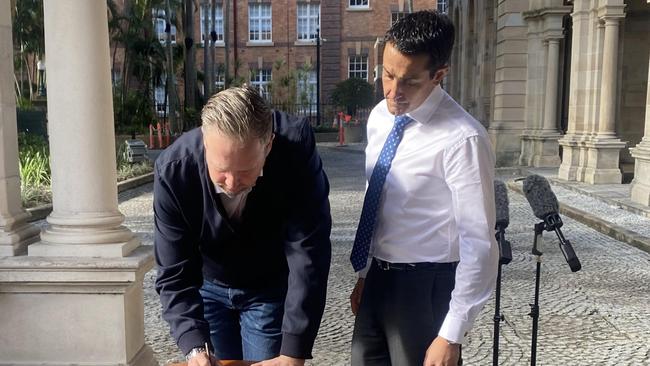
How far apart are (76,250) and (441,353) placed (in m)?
2.12

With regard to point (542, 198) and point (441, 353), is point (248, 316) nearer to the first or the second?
point (441, 353)

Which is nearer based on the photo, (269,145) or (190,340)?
(269,145)

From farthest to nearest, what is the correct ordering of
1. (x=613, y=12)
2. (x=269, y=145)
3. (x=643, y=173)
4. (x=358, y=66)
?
(x=358, y=66)
(x=613, y=12)
(x=643, y=173)
(x=269, y=145)

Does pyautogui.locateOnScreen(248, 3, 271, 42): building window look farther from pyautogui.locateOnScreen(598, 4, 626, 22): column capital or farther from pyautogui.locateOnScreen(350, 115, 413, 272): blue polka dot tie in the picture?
pyautogui.locateOnScreen(350, 115, 413, 272): blue polka dot tie

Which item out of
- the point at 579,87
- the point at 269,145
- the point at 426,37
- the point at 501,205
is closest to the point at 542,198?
the point at 501,205

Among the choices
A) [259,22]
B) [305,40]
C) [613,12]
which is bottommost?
[613,12]

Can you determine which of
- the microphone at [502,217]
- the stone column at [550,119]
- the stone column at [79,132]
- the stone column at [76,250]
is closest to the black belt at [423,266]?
the microphone at [502,217]

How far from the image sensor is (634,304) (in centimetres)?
544

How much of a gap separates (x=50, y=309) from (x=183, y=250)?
160 centimetres

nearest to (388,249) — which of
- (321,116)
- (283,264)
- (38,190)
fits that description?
(283,264)

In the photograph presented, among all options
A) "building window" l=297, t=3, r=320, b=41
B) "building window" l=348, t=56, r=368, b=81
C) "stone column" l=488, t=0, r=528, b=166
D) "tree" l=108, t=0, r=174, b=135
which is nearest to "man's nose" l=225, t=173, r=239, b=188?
"stone column" l=488, t=0, r=528, b=166

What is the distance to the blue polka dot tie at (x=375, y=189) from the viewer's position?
2191 mm

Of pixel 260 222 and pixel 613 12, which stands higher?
pixel 613 12

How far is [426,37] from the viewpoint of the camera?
6.49ft
